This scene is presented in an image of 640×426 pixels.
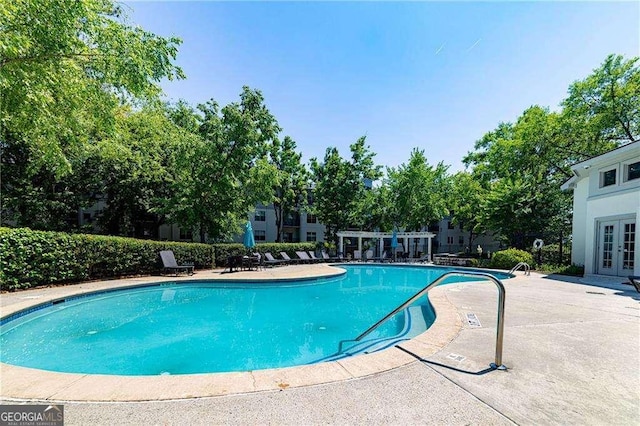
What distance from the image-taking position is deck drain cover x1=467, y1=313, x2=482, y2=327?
5062 millimetres

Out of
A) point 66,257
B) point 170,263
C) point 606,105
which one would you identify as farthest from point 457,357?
point 606,105

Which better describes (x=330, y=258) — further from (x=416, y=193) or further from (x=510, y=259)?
(x=510, y=259)

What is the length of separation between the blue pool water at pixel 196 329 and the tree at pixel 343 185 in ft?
53.0

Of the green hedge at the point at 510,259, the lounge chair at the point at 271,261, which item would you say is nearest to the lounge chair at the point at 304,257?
the lounge chair at the point at 271,261

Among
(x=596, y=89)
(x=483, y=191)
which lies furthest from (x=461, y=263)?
(x=596, y=89)

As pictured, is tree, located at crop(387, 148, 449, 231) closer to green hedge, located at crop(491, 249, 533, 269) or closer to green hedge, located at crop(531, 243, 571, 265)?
green hedge, located at crop(531, 243, 571, 265)

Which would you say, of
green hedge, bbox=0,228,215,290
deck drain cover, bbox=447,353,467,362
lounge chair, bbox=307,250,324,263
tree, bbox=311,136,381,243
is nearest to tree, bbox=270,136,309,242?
tree, bbox=311,136,381,243

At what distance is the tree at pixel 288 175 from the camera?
2667cm

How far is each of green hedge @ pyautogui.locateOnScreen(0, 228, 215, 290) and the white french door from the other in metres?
18.7

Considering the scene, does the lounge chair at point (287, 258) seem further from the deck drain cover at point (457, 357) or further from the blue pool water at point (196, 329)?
the deck drain cover at point (457, 357)

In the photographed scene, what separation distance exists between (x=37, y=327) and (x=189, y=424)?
20.1 ft

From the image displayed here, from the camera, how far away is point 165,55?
25.6 ft

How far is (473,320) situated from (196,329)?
564 centimetres

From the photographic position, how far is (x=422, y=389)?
2.82m
